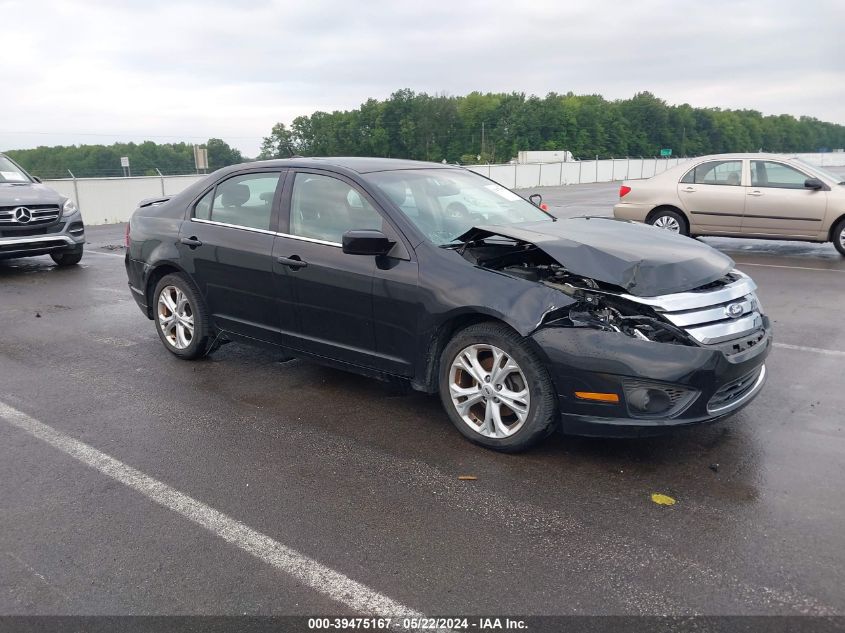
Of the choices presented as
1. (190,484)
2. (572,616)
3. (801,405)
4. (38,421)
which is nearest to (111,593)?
(190,484)

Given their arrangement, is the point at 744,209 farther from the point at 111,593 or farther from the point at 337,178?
the point at 111,593

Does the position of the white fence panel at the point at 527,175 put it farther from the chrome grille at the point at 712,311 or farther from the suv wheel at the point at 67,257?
the chrome grille at the point at 712,311

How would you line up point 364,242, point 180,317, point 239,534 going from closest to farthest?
point 239,534, point 364,242, point 180,317

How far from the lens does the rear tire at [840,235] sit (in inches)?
428

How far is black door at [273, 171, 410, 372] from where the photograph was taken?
15.2 feet

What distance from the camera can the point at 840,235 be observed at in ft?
35.8

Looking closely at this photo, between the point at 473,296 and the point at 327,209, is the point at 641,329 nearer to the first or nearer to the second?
the point at 473,296

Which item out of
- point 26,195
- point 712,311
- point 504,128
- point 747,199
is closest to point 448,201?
point 712,311

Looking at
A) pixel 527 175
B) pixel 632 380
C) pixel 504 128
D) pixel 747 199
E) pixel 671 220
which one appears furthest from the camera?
pixel 504 128

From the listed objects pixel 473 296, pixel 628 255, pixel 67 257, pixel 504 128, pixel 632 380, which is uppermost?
pixel 504 128

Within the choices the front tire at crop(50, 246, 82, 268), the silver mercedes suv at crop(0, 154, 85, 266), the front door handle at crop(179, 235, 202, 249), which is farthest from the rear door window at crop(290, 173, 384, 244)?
the front tire at crop(50, 246, 82, 268)

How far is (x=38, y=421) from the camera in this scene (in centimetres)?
475

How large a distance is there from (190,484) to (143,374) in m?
2.18

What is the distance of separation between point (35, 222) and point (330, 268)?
7.83 m
